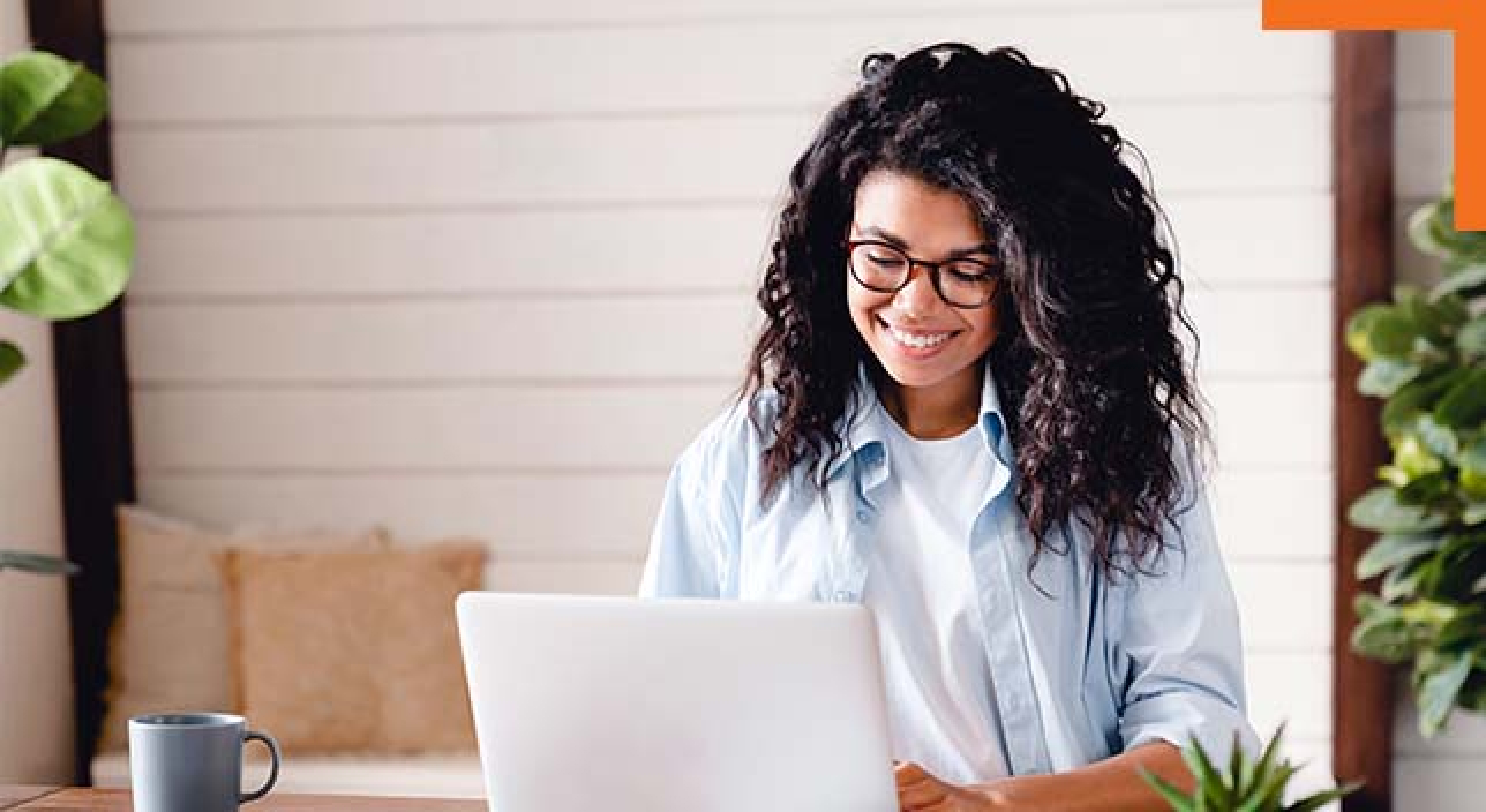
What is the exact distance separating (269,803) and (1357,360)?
211 cm

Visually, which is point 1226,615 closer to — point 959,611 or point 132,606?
point 959,611

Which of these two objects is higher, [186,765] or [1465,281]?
[1465,281]

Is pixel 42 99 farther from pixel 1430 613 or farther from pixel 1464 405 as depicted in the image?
pixel 1430 613

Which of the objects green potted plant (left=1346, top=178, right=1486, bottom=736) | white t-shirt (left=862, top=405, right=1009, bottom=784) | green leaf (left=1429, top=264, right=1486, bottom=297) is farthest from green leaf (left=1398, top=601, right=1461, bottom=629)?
white t-shirt (left=862, top=405, right=1009, bottom=784)

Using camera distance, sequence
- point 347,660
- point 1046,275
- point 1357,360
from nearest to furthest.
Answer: point 1046,275 → point 1357,360 → point 347,660

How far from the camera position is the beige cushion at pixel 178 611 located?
11.8 ft

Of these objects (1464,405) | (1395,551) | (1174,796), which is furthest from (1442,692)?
(1174,796)

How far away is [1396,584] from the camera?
330 cm

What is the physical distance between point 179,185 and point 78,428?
476 mm

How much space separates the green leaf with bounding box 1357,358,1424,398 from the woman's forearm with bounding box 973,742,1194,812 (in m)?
1.52

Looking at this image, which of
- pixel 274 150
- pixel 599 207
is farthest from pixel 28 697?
pixel 599 207

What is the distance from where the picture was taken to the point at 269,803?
2.01 metres

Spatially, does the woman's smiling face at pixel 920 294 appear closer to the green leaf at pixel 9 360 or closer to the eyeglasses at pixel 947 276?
the eyeglasses at pixel 947 276

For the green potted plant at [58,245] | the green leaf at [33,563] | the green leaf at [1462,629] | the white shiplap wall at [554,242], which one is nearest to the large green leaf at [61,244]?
the green potted plant at [58,245]
